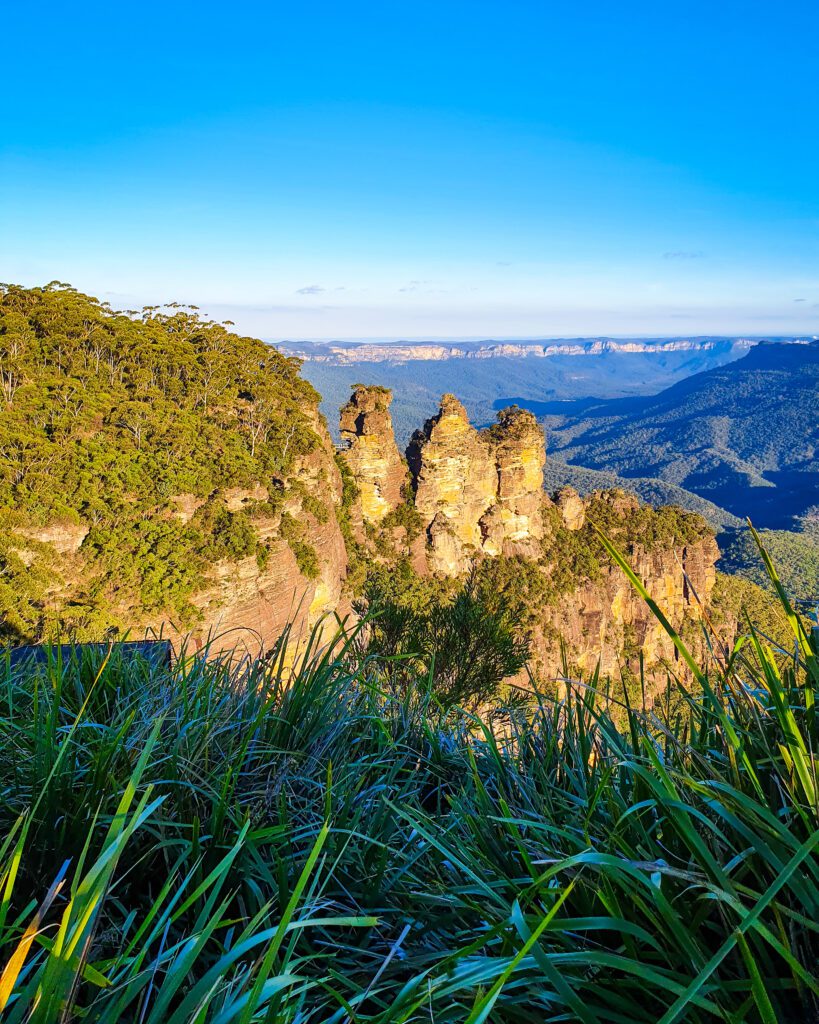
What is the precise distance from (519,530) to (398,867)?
35.9 m

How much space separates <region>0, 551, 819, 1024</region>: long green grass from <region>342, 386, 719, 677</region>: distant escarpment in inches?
1086

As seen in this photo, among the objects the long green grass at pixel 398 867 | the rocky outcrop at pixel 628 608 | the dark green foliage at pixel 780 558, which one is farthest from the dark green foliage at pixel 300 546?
the dark green foliage at pixel 780 558

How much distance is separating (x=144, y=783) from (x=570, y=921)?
125 cm

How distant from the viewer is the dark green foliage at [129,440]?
14.7 metres

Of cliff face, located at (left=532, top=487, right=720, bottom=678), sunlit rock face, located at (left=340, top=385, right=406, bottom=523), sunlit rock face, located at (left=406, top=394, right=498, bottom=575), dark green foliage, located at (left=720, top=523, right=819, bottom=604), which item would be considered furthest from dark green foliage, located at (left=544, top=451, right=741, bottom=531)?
sunlit rock face, located at (left=340, top=385, right=406, bottom=523)

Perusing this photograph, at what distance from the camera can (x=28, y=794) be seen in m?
1.56

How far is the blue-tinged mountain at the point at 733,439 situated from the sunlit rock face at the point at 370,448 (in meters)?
84.5

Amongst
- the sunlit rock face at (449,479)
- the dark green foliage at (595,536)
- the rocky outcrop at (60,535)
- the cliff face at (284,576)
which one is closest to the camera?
the rocky outcrop at (60,535)

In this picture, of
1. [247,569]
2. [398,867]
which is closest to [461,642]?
[398,867]

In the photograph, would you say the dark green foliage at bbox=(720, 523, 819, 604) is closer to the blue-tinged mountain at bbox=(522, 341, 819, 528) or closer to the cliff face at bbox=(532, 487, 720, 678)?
the cliff face at bbox=(532, 487, 720, 678)

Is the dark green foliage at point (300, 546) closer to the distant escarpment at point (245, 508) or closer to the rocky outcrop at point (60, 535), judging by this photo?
the distant escarpment at point (245, 508)

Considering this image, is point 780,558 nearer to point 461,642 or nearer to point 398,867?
point 461,642

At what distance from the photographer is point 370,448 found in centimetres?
3112

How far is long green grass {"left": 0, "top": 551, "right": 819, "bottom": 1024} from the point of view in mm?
926
